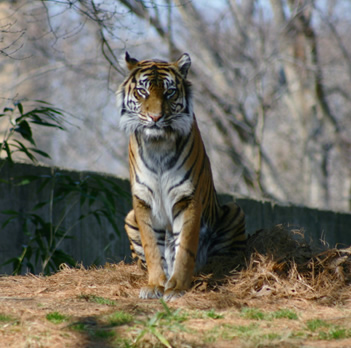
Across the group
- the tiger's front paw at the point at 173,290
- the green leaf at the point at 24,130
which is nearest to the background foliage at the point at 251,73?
the green leaf at the point at 24,130

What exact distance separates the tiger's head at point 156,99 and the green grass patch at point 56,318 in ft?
5.71

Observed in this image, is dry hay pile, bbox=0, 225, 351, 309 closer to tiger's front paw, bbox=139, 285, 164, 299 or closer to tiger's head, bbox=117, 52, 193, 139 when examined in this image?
tiger's front paw, bbox=139, 285, 164, 299

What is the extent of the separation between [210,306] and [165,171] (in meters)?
1.25

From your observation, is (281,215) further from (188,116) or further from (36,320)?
(36,320)

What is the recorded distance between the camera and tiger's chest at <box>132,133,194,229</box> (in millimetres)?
4812

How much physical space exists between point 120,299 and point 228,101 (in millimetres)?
11103

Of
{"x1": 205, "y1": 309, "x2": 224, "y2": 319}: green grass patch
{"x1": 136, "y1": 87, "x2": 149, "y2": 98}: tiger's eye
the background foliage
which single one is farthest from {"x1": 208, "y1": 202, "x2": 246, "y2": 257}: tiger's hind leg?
the background foliage

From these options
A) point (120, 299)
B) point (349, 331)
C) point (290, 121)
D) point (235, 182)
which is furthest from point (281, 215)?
point (290, 121)

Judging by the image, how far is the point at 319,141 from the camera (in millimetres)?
16219

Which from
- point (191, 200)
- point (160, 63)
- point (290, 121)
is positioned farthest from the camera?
point (290, 121)

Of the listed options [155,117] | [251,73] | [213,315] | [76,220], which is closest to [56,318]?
[213,315]

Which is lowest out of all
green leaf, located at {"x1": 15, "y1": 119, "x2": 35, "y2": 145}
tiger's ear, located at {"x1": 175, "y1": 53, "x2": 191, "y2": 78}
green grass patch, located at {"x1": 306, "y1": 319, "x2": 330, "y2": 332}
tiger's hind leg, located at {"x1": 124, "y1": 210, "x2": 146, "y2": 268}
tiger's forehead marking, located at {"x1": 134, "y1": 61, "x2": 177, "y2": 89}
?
green grass patch, located at {"x1": 306, "y1": 319, "x2": 330, "y2": 332}

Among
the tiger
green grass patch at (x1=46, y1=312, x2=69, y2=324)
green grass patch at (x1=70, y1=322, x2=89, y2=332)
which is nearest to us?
green grass patch at (x1=70, y1=322, x2=89, y2=332)

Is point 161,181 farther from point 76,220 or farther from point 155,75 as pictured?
point 76,220
